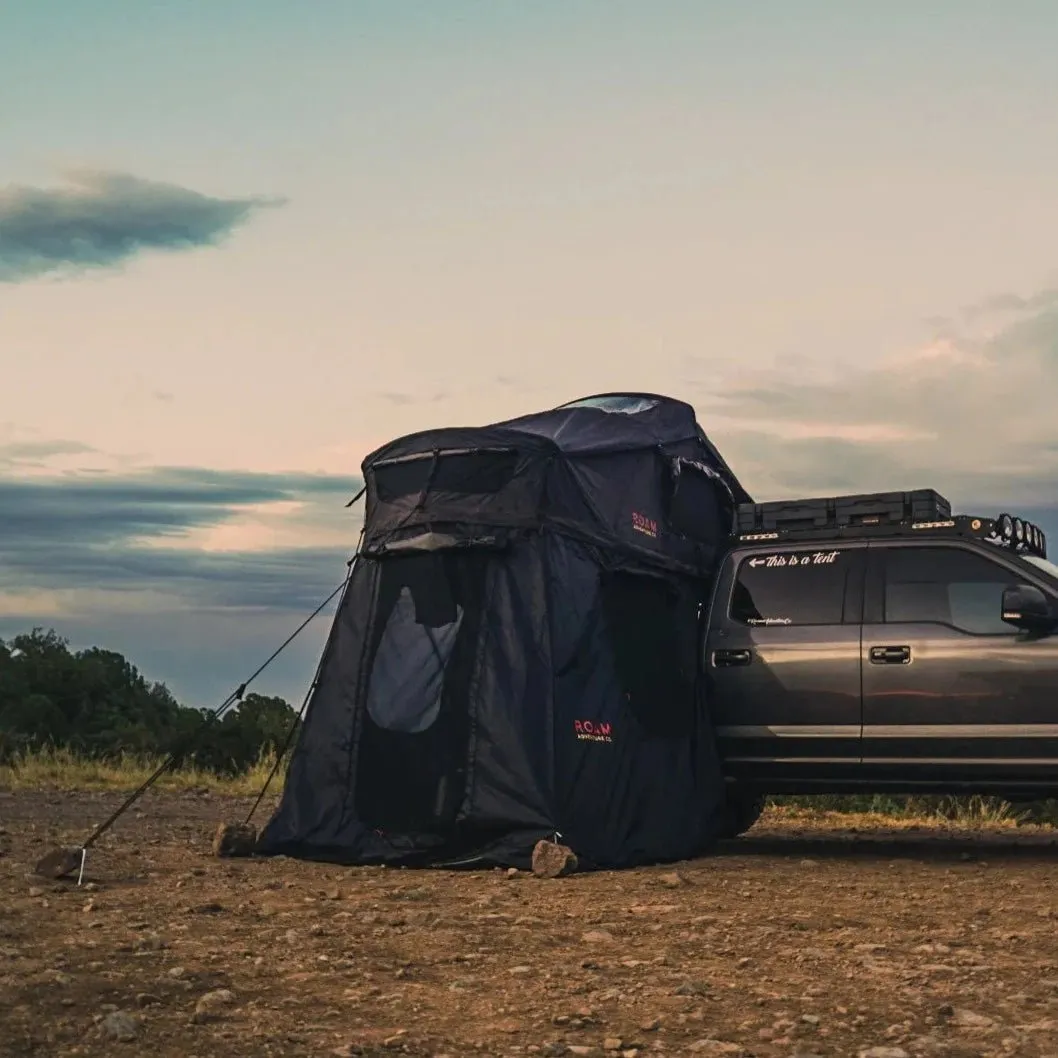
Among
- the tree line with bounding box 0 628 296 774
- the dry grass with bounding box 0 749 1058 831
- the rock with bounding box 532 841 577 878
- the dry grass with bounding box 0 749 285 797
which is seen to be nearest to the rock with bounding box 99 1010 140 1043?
the rock with bounding box 532 841 577 878

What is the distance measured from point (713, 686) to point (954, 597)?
1.78 meters

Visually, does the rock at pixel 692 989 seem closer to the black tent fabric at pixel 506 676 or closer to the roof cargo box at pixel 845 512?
the black tent fabric at pixel 506 676

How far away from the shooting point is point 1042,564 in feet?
34.7

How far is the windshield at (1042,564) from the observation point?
10328 mm

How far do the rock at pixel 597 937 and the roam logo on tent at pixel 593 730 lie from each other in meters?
2.88

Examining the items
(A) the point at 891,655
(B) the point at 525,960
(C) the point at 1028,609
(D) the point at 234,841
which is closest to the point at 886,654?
(A) the point at 891,655

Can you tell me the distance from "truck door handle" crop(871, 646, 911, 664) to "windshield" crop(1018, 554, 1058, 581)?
3.28ft

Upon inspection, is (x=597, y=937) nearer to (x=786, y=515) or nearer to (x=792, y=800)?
(x=786, y=515)

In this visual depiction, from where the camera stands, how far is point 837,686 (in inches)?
410

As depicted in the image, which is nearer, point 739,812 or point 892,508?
point 892,508

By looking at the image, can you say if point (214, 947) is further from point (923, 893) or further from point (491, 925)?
point (923, 893)

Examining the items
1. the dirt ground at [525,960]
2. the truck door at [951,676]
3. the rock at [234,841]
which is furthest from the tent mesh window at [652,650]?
the rock at [234,841]

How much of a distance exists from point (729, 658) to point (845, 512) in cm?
133

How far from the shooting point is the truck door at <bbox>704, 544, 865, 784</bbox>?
10.4 m
